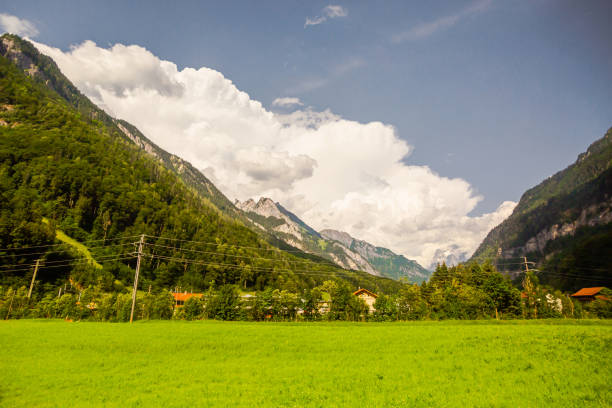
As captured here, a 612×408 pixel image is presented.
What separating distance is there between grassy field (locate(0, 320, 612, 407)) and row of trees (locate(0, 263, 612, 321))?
80.5 ft

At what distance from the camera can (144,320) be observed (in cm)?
5009

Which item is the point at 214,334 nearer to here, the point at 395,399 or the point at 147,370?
the point at 147,370

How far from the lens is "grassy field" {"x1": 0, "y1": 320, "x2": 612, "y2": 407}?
12484 millimetres

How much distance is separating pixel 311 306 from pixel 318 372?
4138 centimetres

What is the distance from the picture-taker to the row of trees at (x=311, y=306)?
174ft

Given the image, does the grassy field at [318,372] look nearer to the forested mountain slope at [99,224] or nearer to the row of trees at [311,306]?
the row of trees at [311,306]

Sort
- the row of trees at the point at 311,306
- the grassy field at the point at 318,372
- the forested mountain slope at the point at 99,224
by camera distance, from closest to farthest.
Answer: the grassy field at the point at 318,372 < the row of trees at the point at 311,306 < the forested mountain slope at the point at 99,224

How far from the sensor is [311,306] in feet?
189

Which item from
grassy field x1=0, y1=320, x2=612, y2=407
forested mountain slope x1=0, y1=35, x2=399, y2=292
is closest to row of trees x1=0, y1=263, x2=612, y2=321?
grassy field x1=0, y1=320, x2=612, y2=407

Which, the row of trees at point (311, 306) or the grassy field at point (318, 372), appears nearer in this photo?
the grassy field at point (318, 372)

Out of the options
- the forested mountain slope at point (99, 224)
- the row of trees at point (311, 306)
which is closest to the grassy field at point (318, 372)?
the row of trees at point (311, 306)

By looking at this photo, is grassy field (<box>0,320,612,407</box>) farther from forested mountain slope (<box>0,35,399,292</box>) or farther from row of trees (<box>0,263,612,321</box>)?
forested mountain slope (<box>0,35,399,292</box>)

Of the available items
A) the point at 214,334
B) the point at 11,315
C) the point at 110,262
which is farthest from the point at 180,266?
the point at 214,334

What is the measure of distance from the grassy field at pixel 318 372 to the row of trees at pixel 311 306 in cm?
2455
